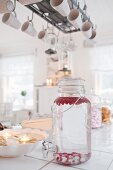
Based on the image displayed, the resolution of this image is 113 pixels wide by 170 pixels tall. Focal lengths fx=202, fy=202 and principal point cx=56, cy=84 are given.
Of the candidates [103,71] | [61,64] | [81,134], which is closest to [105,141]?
[81,134]

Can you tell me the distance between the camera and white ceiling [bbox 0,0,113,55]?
9.68 ft

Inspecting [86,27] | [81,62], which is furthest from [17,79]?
[86,27]

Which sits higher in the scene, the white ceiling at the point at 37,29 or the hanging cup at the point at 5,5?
the white ceiling at the point at 37,29

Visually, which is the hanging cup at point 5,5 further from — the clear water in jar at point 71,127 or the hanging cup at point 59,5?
the clear water in jar at point 71,127

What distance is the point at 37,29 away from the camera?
3959 mm

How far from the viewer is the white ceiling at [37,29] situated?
2.95 m

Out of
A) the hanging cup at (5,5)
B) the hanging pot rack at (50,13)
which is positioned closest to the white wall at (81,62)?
the hanging pot rack at (50,13)

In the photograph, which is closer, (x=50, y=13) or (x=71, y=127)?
(x=71, y=127)

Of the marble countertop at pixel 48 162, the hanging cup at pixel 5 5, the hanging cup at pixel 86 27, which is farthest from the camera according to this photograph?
the hanging cup at pixel 86 27

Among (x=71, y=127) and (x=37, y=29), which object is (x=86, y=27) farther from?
(x=37, y=29)

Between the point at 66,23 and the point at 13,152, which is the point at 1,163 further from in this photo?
the point at 66,23

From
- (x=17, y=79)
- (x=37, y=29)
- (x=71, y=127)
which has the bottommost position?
(x=71, y=127)

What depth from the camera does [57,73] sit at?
452cm

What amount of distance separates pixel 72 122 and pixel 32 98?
4284 millimetres
